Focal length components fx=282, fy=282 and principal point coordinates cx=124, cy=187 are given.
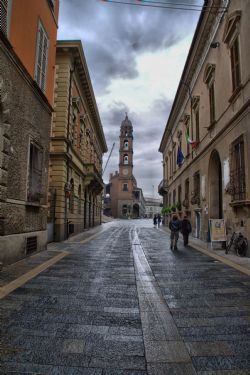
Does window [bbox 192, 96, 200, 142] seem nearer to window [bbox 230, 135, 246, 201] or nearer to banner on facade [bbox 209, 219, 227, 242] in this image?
window [bbox 230, 135, 246, 201]

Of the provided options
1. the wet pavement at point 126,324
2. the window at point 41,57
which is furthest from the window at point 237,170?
the window at point 41,57

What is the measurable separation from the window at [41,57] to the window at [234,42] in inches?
288

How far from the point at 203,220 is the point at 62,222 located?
26.1 ft

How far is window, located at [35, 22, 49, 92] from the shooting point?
1008 centimetres

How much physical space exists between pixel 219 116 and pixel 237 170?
12.1 ft

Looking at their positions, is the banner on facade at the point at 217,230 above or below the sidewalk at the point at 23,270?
above

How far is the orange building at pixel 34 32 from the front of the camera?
7663 millimetres

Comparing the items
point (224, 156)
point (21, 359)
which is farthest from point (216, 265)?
point (21, 359)

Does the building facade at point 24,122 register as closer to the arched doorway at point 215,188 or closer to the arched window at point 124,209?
the arched doorway at point 215,188

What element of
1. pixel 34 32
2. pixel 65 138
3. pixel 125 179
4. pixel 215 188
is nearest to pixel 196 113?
pixel 215 188

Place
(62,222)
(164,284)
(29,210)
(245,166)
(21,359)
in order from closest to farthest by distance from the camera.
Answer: (21,359)
(164,284)
(29,210)
(245,166)
(62,222)

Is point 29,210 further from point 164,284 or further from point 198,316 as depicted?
point 198,316

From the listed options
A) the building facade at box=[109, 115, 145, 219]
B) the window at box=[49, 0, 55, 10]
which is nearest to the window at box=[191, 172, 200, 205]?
the window at box=[49, 0, 55, 10]

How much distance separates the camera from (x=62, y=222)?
1570 cm
